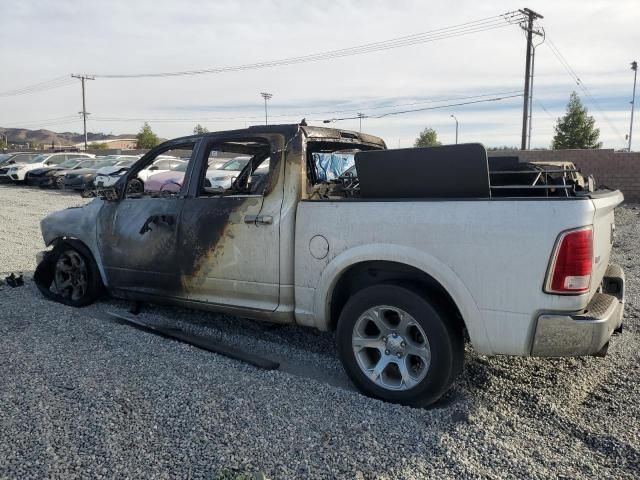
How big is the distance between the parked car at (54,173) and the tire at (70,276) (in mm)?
19333

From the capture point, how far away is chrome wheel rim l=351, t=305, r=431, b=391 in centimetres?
345

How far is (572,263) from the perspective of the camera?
2959 mm

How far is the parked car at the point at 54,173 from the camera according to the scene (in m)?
24.7

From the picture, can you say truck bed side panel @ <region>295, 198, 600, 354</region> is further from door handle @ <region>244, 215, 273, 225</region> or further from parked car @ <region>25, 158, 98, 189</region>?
Result: parked car @ <region>25, 158, 98, 189</region>

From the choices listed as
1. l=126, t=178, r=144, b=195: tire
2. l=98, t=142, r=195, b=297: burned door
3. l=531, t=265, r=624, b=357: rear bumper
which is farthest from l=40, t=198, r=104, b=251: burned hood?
l=531, t=265, r=624, b=357: rear bumper

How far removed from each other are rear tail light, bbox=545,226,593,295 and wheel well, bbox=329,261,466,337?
66 centimetres

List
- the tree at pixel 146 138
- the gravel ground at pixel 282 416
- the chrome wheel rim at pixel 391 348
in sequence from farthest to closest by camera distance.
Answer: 1. the tree at pixel 146 138
2. the chrome wheel rim at pixel 391 348
3. the gravel ground at pixel 282 416

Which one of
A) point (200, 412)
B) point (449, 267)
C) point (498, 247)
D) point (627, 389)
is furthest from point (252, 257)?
point (627, 389)

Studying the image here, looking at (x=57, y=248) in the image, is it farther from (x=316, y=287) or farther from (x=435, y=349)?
(x=435, y=349)

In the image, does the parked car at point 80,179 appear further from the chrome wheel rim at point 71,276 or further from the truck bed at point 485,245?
the truck bed at point 485,245

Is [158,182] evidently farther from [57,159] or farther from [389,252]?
[57,159]

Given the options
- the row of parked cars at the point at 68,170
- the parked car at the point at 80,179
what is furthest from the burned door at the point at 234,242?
the parked car at the point at 80,179

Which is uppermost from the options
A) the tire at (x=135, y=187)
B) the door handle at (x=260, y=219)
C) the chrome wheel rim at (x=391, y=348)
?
the tire at (x=135, y=187)

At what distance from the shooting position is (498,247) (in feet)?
10.2
